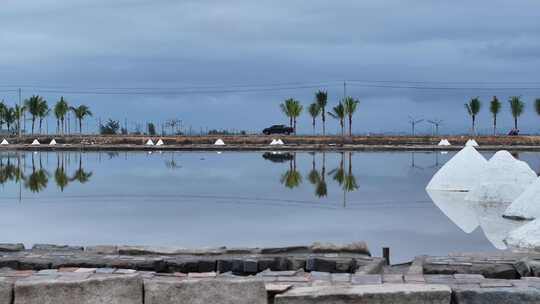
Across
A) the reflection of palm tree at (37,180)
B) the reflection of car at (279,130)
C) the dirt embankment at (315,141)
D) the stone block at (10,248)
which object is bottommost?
the stone block at (10,248)

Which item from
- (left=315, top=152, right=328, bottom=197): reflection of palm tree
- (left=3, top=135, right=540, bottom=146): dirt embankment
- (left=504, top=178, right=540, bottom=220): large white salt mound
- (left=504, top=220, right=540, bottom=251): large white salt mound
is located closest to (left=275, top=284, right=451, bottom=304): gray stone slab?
(left=504, top=220, right=540, bottom=251): large white salt mound

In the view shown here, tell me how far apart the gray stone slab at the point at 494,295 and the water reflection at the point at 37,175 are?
15.7m

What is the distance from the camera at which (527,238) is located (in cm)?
978

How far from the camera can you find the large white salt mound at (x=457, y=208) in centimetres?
1305

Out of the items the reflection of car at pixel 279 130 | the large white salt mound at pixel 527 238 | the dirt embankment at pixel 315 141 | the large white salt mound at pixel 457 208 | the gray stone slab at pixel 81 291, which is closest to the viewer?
the gray stone slab at pixel 81 291

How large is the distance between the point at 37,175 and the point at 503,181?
14751 millimetres

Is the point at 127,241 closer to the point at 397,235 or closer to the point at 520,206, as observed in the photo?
the point at 397,235

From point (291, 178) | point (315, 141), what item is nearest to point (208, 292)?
point (291, 178)

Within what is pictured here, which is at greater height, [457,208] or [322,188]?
[322,188]

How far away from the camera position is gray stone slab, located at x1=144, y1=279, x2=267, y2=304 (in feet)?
16.8

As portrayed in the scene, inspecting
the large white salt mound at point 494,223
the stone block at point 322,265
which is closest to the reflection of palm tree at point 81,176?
the large white salt mound at point 494,223

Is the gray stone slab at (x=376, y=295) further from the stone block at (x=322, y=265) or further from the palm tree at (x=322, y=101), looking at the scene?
the palm tree at (x=322, y=101)

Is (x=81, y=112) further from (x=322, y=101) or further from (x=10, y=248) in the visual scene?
(x=10, y=248)

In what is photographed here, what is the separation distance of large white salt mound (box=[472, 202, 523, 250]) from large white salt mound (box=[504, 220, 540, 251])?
33cm
